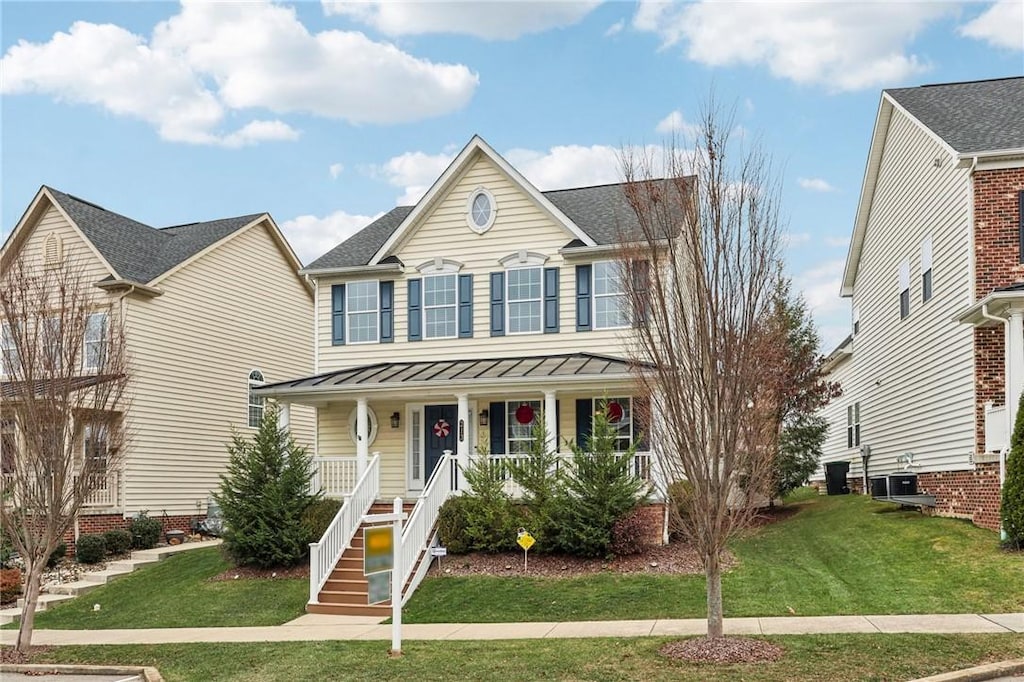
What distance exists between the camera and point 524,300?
2241 centimetres

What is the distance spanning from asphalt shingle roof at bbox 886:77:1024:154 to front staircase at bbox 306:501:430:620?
12581 mm

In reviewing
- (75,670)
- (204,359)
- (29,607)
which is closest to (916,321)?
(75,670)

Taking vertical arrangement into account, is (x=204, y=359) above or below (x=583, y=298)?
→ below

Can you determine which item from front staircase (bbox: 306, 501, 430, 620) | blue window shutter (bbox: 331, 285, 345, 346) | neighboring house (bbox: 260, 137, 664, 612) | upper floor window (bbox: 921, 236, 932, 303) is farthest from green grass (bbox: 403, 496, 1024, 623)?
blue window shutter (bbox: 331, 285, 345, 346)

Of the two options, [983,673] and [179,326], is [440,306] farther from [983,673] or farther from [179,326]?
[983,673]

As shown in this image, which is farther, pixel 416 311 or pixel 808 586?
pixel 416 311

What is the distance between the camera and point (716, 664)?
11.0 metres

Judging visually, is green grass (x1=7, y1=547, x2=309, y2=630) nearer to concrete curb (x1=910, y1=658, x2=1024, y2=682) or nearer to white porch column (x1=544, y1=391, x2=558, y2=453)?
white porch column (x1=544, y1=391, x2=558, y2=453)

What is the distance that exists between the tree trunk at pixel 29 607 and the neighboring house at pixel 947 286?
48.9ft

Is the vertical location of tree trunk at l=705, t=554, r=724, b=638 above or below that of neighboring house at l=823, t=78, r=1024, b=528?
below

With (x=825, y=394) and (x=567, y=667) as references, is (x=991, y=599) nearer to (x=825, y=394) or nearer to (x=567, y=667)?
(x=567, y=667)

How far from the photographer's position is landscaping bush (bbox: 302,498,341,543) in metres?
19.8

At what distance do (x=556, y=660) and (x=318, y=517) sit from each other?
374 inches

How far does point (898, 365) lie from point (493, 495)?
423 inches
